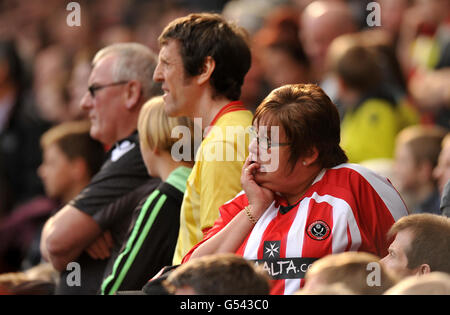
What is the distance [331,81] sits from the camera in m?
6.66

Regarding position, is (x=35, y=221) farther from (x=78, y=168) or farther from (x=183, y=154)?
(x=183, y=154)

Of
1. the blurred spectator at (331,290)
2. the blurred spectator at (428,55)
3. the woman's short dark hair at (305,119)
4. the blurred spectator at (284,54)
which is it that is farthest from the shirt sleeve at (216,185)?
the blurred spectator at (284,54)

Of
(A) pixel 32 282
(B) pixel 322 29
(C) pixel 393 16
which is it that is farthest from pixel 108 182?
(C) pixel 393 16

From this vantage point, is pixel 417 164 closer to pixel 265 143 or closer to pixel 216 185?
pixel 216 185

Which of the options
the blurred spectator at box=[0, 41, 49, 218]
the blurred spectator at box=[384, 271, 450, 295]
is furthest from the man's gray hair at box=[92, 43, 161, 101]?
the blurred spectator at box=[0, 41, 49, 218]

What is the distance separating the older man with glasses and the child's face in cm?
171

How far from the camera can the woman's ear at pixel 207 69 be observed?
4082mm

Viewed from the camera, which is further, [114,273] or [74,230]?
[74,230]

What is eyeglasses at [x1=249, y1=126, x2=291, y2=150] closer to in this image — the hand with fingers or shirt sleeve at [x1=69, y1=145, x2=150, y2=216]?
the hand with fingers

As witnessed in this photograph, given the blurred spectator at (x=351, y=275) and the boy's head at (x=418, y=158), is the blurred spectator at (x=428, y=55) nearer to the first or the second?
the boy's head at (x=418, y=158)

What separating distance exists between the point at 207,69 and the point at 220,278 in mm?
1576

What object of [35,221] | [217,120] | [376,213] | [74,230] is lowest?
[35,221]
